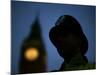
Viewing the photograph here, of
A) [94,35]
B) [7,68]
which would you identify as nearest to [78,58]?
[94,35]

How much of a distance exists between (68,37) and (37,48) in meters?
0.32

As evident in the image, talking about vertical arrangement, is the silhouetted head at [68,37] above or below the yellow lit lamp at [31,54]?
above

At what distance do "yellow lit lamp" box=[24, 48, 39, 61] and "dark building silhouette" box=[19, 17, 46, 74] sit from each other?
0.02m

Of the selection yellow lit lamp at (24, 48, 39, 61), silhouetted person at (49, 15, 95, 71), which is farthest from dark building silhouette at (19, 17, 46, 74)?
silhouetted person at (49, 15, 95, 71)

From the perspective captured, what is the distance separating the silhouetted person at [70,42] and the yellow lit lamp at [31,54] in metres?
0.19

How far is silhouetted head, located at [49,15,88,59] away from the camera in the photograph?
168 cm

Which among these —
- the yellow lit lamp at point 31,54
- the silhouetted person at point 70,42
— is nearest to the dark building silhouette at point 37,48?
the yellow lit lamp at point 31,54

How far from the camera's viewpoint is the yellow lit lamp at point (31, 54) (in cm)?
160

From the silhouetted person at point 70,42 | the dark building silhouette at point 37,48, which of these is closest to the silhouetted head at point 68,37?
the silhouetted person at point 70,42

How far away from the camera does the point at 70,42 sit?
5.60ft

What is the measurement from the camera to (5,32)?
1.53 m

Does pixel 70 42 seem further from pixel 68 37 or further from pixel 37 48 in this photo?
pixel 37 48

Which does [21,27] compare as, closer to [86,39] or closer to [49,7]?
[49,7]

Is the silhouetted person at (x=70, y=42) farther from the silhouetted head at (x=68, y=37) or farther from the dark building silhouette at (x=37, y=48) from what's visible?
the dark building silhouette at (x=37, y=48)
